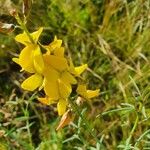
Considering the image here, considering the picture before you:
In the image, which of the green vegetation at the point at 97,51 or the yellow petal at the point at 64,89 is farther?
the green vegetation at the point at 97,51

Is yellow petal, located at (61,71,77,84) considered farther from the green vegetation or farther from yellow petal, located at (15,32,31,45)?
the green vegetation

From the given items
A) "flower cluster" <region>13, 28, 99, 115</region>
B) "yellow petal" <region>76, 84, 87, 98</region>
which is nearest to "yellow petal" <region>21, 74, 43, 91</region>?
"flower cluster" <region>13, 28, 99, 115</region>

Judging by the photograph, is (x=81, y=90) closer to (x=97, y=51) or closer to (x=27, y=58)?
(x=27, y=58)

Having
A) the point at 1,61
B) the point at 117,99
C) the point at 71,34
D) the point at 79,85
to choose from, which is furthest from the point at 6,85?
the point at 79,85

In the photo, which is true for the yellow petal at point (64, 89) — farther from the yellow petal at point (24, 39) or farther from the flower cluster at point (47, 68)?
the yellow petal at point (24, 39)

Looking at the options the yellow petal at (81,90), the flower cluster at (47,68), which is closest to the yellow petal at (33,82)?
the flower cluster at (47,68)

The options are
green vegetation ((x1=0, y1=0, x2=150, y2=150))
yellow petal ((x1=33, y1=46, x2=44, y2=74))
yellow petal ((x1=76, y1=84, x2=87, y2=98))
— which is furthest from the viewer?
green vegetation ((x1=0, y1=0, x2=150, y2=150))

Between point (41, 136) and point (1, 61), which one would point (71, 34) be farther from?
point (41, 136)
